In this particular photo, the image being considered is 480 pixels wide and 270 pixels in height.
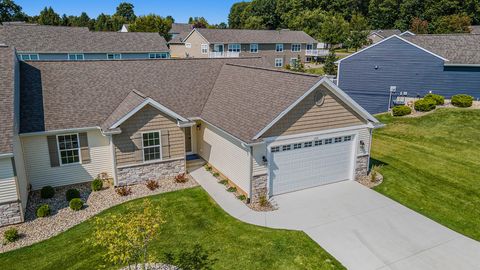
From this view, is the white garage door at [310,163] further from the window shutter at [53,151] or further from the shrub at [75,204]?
the window shutter at [53,151]

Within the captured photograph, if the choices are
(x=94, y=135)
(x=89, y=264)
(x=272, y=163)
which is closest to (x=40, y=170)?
(x=94, y=135)

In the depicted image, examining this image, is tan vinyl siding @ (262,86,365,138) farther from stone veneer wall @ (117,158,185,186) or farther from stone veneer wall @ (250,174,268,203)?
stone veneer wall @ (117,158,185,186)

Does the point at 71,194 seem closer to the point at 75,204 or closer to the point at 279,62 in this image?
the point at 75,204

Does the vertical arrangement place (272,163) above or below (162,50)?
below

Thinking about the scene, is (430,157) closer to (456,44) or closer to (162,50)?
(456,44)

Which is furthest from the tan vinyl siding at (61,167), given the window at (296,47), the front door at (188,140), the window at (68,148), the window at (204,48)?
the window at (296,47)

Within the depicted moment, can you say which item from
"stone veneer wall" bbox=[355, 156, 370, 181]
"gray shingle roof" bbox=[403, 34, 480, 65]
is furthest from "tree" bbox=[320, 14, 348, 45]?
"stone veneer wall" bbox=[355, 156, 370, 181]
